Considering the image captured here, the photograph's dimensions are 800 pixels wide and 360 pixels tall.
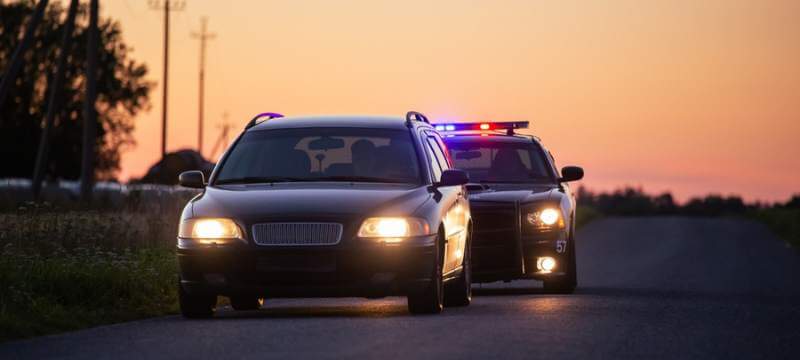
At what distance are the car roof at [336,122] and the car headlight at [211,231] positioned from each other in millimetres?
1974

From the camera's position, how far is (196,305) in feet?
46.7

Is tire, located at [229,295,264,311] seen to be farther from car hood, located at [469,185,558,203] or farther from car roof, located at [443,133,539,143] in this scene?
car roof, located at [443,133,539,143]

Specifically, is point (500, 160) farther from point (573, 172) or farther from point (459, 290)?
point (459, 290)

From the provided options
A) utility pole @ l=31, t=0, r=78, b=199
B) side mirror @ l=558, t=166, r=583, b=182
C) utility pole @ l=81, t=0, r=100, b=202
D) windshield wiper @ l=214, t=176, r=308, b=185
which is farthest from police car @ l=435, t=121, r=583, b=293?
utility pole @ l=31, t=0, r=78, b=199

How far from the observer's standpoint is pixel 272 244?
1359 cm

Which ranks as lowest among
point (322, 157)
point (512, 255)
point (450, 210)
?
point (512, 255)

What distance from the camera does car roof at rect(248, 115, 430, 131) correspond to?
15.5m

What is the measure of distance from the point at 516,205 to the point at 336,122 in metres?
3.74

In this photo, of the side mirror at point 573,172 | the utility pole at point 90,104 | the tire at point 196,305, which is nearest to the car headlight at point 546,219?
the side mirror at point 573,172

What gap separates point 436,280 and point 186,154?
149ft

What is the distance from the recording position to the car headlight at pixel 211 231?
44.9 feet

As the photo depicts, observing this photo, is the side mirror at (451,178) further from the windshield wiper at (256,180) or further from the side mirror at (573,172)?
the side mirror at (573,172)

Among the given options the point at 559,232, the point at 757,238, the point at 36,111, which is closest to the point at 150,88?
the point at 36,111

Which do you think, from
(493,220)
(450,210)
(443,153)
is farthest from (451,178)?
(493,220)
